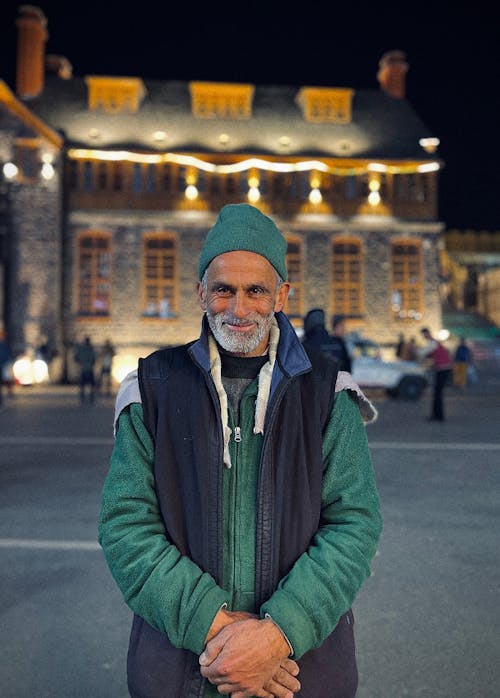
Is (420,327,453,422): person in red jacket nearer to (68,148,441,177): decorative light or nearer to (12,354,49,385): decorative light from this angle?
(12,354,49,385): decorative light

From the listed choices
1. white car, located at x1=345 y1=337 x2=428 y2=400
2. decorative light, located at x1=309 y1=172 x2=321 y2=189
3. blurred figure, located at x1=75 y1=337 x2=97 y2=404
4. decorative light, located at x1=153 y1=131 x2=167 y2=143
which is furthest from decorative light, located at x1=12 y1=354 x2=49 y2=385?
decorative light, located at x1=309 y1=172 x2=321 y2=189

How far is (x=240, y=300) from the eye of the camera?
1712 millimetres

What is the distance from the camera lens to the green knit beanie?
1.68 m

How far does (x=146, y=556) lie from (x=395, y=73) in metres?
32.7

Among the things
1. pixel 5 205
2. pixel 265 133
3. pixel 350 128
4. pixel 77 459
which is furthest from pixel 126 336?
pixel 77 459

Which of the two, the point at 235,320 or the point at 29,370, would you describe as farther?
the point at 29,370

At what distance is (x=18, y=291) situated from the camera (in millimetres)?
23750

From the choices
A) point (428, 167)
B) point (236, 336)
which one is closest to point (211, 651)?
point (236, 336)

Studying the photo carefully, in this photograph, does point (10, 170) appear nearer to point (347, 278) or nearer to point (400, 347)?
point (347, 278)

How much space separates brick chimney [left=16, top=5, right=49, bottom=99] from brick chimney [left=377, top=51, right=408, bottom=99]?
53.1 feet

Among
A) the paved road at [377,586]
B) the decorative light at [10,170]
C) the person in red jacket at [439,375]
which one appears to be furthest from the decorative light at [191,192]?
the paved road at [377,586]

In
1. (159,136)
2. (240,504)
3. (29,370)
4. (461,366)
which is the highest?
(159,136)

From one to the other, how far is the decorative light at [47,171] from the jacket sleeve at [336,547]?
24.2 m

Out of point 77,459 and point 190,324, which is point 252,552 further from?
point 190,324
